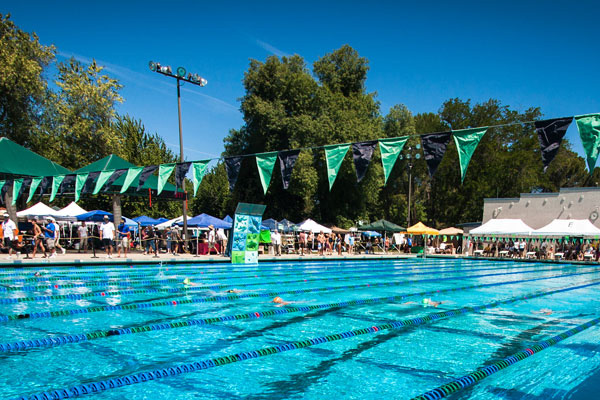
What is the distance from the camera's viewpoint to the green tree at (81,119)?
28234mm

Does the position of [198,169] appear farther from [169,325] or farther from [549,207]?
[549,207]

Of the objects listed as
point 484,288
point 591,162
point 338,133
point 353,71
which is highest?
point 353,71

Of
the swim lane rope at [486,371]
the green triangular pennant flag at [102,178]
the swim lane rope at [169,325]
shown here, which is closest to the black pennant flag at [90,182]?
the green triangular pennant flag at [102,178]

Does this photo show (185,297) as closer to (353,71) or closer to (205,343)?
(205,343)

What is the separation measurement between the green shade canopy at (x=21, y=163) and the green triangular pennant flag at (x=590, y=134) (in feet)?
68.2

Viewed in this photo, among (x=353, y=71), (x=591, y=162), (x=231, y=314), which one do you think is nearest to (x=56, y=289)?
(x=231, y=314)

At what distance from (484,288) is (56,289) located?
9530 millimetres

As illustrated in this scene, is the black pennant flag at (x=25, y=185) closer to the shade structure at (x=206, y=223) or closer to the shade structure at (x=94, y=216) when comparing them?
the shade structure at (x=94, y=216)

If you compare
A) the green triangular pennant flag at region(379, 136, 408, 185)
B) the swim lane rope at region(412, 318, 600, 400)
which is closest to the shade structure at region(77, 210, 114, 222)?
the green triangular pennant flag at region(379, 136, 408, 185)

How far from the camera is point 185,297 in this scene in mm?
8250

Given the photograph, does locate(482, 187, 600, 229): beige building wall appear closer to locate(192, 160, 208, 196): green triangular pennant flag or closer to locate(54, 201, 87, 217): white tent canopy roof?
locate(192, 160, 208, 196): green triangular pennant flag

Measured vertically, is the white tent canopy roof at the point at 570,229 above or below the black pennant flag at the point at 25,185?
below

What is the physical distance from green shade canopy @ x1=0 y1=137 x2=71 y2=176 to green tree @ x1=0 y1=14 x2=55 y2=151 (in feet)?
19.1

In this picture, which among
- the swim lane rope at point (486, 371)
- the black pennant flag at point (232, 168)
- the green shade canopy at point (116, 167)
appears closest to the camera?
the swim lane rope at point (486, 371)
